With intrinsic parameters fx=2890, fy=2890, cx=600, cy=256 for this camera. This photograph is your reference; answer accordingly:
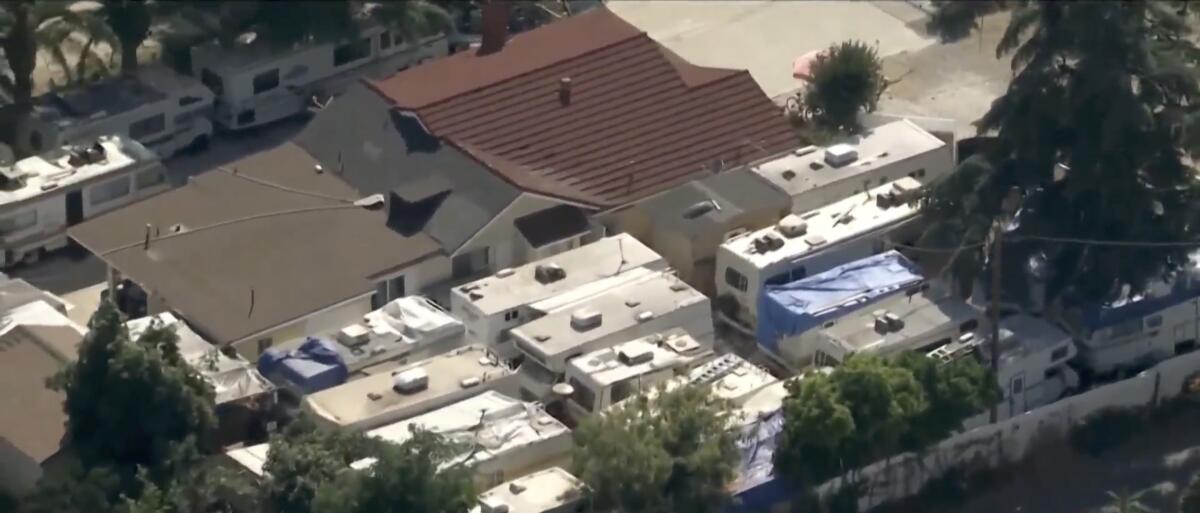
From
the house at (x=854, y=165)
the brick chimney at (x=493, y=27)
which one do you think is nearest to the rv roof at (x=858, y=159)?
the house at (x=854, y=165)

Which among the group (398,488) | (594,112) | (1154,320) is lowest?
(1154,320)

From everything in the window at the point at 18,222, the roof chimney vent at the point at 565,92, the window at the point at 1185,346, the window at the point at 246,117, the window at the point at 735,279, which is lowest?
the window at the point at 246,117

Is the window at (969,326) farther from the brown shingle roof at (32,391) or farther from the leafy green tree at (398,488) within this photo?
the brown shingle roof at (32,391)

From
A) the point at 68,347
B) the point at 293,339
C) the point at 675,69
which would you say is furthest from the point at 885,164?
the point at 68,347

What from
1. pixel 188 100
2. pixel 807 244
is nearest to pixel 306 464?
pixel 807 244

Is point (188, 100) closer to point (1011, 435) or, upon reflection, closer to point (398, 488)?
point (398, 488)
